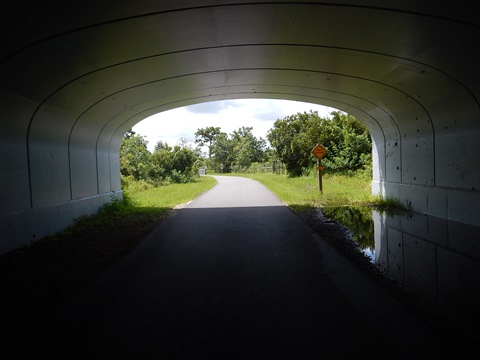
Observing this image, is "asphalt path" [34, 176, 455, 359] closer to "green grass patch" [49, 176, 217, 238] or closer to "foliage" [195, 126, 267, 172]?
"green grass patch" [49, 176, 217, 238]

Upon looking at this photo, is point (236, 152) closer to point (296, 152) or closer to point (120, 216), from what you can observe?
point (296, 152)

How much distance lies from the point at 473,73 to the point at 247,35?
437cm

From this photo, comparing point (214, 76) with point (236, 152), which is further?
point (236, 152)

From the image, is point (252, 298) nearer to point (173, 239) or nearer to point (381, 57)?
point (173, 239)

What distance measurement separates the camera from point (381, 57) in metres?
7.10

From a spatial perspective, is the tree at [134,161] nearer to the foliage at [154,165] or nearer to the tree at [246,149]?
the foliage at [154,165]

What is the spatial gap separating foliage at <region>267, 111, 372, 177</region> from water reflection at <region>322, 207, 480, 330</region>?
44.7ft

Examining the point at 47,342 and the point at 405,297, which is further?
the point at 405,297

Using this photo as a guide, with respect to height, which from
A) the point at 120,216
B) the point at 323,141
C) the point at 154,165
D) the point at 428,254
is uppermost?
the point at 323,141

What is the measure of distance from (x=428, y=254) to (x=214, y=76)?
6.77 m

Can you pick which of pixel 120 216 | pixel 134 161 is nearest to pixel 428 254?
pixel 120 216

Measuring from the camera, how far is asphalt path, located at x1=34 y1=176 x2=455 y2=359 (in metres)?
2.90

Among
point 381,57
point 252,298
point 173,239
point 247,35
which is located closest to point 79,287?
point 252,298

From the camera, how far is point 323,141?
1075 inches
